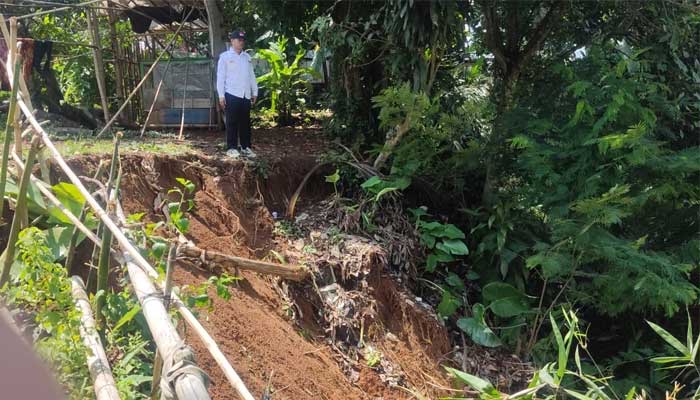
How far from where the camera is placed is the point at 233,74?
20.7ft

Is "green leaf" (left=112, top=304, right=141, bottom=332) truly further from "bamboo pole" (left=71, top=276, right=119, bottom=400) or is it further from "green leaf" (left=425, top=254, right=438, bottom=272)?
"green leaf" (left=425, top=254, right=438, bottom=272)

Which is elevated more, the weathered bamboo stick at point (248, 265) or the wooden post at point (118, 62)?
the wooden post at point (118, 62)

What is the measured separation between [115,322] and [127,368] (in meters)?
0.39

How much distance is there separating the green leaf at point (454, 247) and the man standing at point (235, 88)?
7.52 feet

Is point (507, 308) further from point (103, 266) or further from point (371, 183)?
point (103, 266)

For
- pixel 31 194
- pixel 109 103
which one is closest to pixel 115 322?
pixel 31 194

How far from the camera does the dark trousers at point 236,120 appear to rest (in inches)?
249

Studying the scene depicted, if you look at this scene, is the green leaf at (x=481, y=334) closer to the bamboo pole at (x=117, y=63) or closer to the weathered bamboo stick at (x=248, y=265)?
the weathered bamboo stick at (x=248, y=265)

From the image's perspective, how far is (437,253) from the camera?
20.1ft

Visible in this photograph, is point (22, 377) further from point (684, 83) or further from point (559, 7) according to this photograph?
point (684, 83)

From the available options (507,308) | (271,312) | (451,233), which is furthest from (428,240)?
(271,312)

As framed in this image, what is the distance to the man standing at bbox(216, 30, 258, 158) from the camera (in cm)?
629

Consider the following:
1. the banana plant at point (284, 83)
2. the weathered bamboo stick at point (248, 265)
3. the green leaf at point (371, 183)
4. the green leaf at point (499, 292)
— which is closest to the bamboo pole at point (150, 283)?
the weathered bamboo stick at point (248, 265)

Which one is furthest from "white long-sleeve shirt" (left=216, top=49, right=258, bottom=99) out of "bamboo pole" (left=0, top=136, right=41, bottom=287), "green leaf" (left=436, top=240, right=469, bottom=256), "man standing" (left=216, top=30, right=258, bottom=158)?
"bamboo pole" (left=0, top=136, right=41, bottom=287)
